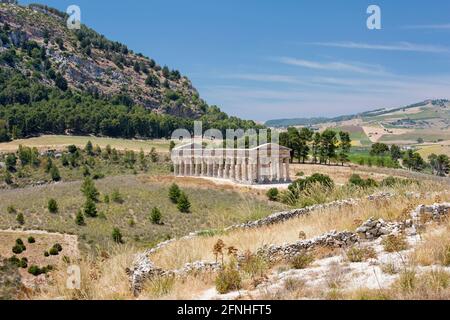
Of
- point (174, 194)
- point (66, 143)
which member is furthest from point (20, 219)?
point (66, 143)

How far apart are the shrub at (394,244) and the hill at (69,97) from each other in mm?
118225

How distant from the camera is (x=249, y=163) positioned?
8419cm

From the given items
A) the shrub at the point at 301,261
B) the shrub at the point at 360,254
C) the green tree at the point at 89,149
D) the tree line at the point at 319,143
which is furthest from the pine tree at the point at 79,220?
the tree line at the point at 319,143

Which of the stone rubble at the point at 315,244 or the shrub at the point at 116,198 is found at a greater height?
the stone rubble at the point at 315,244

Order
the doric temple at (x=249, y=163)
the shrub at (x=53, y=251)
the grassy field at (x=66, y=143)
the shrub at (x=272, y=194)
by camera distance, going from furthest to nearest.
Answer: the grassy field at (x=66, y=143)
the doric temple at (x=249, y=163)
the shrub at (x=272, y=194)
the shrub at (x=53, y=251)

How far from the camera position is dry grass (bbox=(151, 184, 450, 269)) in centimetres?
1302

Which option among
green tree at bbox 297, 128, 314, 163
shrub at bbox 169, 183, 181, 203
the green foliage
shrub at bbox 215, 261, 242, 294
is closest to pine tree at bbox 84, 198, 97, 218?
shrub at bbox 169, 183, 181, 203

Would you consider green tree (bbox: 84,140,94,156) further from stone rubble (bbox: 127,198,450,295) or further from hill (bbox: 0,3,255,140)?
stone rubble (bbox: 127,198,450,295)

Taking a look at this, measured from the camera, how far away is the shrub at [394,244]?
36.1 ft

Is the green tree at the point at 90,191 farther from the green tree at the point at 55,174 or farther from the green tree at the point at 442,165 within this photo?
the green tree at the point at 442,165

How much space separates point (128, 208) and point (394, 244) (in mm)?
52724

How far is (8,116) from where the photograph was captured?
124875 mm

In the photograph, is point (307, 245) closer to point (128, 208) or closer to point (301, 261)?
point (301, 261)

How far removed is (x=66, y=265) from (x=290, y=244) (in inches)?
202
